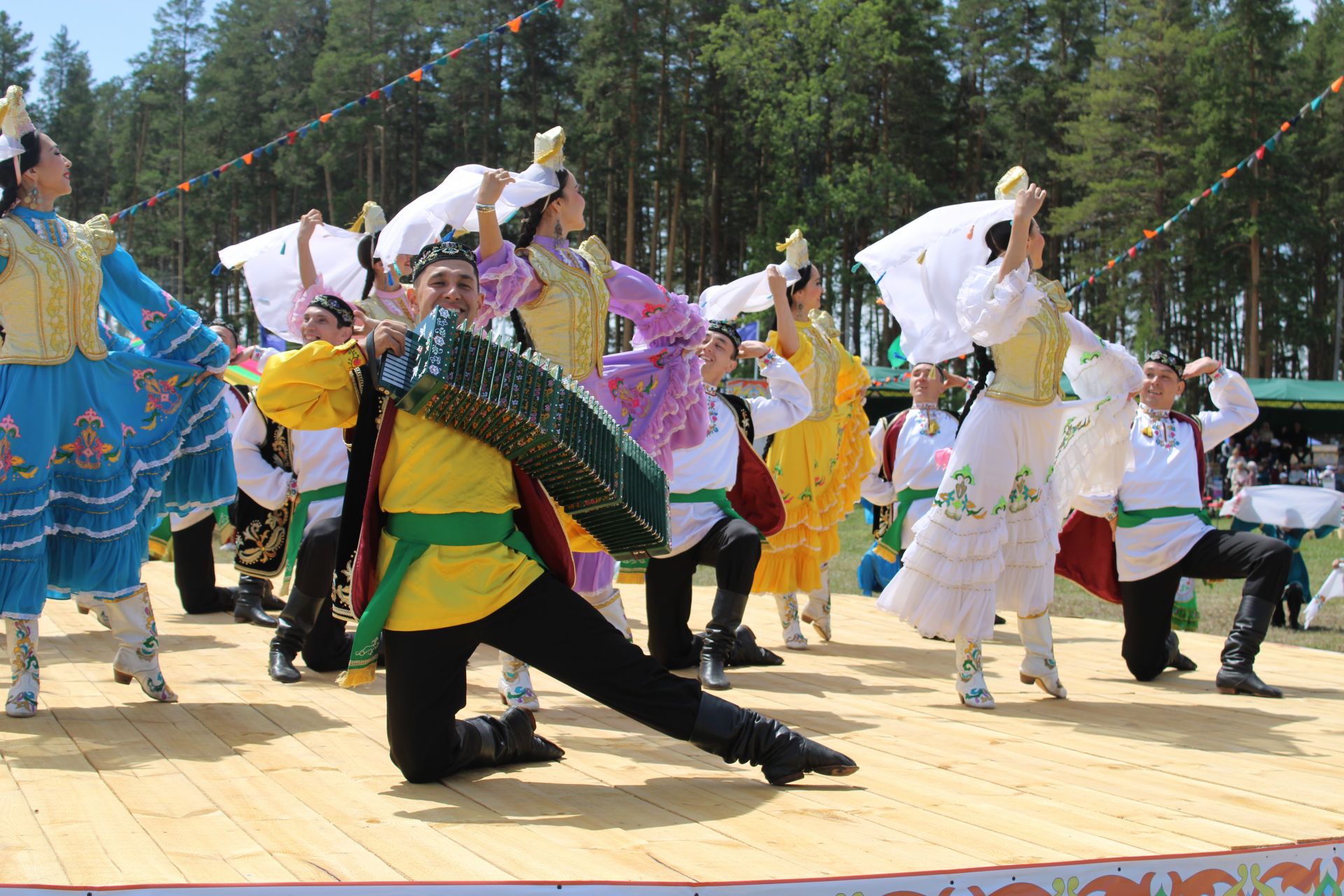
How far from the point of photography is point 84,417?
4199 mm

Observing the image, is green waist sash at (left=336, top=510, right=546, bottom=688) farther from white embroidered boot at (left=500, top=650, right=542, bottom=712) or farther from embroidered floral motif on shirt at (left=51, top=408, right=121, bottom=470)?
embroidered floral motif on shirt at (left=51, top=408, right=121, bottom=470)

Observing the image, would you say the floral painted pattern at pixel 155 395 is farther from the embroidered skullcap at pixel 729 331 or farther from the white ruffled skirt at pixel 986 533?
the white ruffled skirt at pixel 986 533

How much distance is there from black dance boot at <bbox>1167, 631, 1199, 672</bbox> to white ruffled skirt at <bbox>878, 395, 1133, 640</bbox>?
3.45ft

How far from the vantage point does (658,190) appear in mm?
26125

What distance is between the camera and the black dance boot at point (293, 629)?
5008mm

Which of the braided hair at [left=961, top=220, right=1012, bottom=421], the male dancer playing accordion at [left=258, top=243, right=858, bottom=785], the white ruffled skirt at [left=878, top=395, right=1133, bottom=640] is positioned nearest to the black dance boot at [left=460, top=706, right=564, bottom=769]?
the male dancer playing accordion at [left=258, top=243, right=858, bottom=785]

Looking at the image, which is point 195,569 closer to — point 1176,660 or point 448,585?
point 448,585

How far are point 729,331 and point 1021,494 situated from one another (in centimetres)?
141

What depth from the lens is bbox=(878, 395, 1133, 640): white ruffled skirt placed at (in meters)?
4.78

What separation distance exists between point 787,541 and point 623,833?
324cm

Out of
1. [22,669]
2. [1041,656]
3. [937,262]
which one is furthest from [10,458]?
[1041,656]

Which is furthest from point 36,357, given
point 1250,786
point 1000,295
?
point 1250,786

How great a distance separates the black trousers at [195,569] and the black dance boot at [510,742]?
4.05 meters

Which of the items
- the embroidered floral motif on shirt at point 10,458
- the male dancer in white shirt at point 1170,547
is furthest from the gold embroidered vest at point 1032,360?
the embroidered floral motif on shirt at point 10,458
